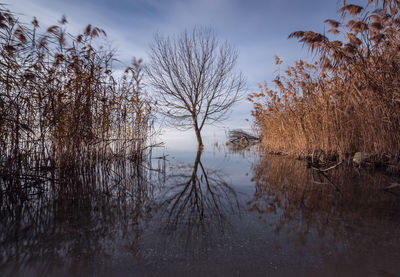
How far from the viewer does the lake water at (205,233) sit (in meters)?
0.83

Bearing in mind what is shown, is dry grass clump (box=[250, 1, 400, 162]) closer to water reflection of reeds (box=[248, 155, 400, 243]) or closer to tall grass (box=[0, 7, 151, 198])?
water reflection of reeds (box=[248, 155, 400, 243])

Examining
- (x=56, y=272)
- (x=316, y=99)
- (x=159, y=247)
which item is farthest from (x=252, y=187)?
(x=316, y=99)

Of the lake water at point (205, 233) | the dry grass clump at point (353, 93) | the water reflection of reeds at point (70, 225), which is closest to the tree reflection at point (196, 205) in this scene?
the lake water at point (205, 233)

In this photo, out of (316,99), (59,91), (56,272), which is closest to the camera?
(56,272)

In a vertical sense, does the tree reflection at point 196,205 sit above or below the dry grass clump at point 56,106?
below

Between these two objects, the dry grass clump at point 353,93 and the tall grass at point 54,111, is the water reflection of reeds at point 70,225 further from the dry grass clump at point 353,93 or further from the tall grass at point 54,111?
the dry grass clump at point 353,93

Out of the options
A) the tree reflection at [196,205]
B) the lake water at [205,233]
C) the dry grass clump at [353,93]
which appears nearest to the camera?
the lake water at [205,233]

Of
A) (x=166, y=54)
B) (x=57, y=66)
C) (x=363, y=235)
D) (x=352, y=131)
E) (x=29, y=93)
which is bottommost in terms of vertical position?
(x=363, y=235)

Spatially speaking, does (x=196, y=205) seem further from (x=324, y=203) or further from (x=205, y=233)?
(x=324, y=203)

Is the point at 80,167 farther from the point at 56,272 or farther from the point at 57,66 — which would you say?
the point at 56,272

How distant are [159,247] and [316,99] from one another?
407 cm

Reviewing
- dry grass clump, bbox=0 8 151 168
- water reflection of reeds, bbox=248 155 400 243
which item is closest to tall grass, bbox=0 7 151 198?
Answer: dry grass clump, bbox=0 8 151 168

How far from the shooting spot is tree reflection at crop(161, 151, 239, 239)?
4.03 ft

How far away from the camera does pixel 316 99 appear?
156 inches
